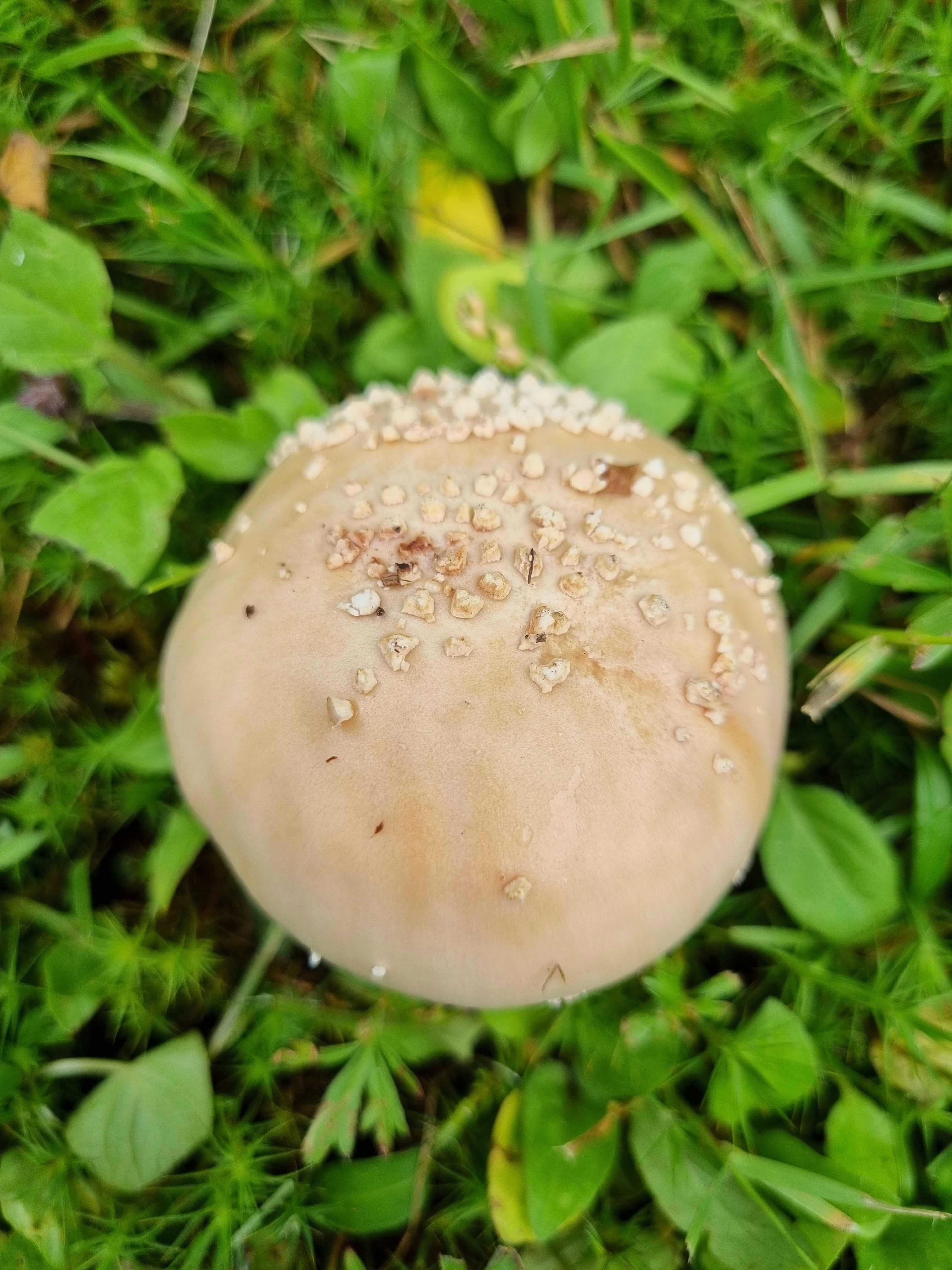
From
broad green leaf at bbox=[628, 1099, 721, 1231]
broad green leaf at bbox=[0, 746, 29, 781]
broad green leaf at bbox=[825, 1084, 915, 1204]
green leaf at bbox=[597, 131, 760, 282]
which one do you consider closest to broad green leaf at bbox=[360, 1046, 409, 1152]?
broad green leaf at bbox=[628, 1099, 721, 1231]

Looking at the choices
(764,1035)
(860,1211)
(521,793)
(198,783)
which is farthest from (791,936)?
(198,783)

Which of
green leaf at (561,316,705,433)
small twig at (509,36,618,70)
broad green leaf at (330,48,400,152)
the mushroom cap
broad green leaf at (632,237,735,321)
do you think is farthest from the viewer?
broad green leaf at (632,237,735,321)

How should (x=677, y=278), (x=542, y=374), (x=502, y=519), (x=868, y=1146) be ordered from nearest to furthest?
(x=502, y=519), (x=868, y=1146), (x=542, y=374), (x=677, y=278)

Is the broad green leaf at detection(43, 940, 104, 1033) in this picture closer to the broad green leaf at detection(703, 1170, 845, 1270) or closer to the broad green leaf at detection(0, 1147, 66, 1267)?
the broad green leaf at detection(0, 1147, 66, 1267)

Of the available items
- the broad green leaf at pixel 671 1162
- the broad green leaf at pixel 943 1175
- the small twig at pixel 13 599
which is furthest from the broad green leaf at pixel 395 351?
the broad green leaf at pixel 943 1175

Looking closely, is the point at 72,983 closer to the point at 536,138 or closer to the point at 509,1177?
the point at 509,1177

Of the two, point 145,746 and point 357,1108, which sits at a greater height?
point 145,746

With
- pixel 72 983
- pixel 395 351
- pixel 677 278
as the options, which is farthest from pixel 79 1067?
pixel 677 278
